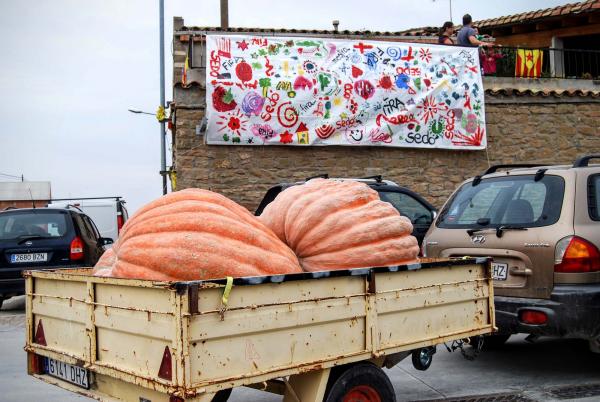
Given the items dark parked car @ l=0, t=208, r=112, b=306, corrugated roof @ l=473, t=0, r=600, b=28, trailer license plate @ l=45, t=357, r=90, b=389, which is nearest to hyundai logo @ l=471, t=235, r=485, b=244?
trailer license plate @ l=45, t=357, r=90, b=389

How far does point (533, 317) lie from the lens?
5406mm

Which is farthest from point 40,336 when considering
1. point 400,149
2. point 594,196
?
point 400,149

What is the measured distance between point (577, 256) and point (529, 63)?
12183 mm

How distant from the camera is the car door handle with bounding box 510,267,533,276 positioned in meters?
5.53

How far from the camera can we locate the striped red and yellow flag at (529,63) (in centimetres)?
1625

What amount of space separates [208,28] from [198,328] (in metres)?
14.0

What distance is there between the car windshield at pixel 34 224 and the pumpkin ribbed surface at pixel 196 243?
22.2 ft

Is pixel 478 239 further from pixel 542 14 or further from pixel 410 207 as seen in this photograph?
pixel 542 14

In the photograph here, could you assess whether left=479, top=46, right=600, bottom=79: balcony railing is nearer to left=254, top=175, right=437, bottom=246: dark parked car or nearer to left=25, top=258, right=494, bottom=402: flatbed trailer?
left=254, top=175, right=437, bottom=246: dark parked car

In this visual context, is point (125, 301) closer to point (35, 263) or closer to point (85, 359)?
point (85, 359)

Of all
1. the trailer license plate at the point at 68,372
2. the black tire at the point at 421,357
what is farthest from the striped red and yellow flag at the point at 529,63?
the trailer license plate at the point at 68,372

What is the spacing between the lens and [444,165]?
46.9 ft

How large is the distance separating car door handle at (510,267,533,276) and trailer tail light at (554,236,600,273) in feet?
0.81

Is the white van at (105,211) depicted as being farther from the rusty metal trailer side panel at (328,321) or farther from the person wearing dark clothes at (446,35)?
the rusty metal trailer side panel at (328,321)
